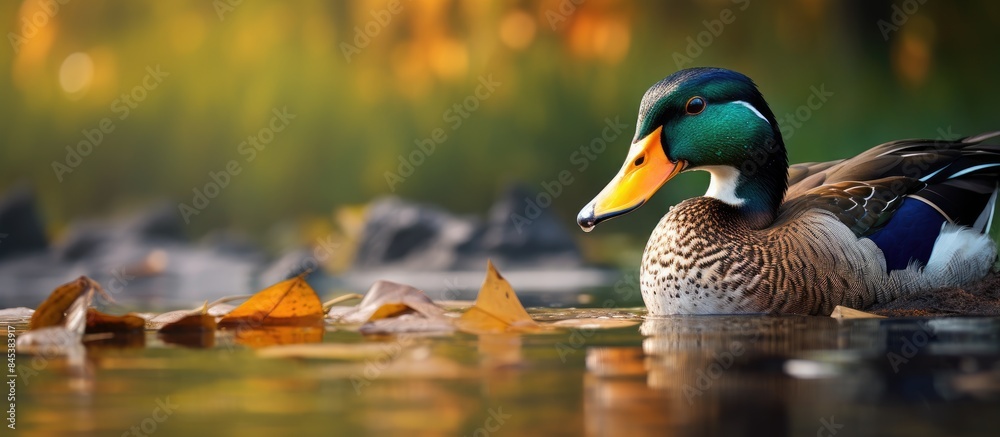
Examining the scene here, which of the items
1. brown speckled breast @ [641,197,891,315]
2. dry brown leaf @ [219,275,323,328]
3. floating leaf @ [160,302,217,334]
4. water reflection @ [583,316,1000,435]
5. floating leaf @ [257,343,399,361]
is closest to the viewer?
water reflection @ [583,316,1000,435]

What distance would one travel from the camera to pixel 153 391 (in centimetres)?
181

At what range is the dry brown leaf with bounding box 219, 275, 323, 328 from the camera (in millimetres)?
2908

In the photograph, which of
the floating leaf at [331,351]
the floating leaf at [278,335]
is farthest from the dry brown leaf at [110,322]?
the floating leaf at [331,351]

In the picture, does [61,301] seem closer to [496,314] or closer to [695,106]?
[496,314]

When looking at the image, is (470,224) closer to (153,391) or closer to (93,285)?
(93,285)

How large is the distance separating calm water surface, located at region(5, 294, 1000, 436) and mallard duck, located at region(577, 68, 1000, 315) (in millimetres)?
411

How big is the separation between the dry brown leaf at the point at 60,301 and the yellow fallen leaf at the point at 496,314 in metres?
0.87

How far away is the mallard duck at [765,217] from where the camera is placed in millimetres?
3027

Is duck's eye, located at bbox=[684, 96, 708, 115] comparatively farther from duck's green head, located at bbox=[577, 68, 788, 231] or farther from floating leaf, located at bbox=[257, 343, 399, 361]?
floating leaf, located at bbox=[257, 343, 399, 361]

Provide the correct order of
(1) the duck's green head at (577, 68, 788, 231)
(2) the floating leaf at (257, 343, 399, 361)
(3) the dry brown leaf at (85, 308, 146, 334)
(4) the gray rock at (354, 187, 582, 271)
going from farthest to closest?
(4) the gray rock at (354, 187, 582, 271), (1) the duck's green head at (577, 68, 788, 231), (3) the dry brown leaf at (85, 308, 146, 334), (2) the floating leaf at (257, 343, 399, 361)

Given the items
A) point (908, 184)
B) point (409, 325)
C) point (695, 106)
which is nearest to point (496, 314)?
point (409, 325)

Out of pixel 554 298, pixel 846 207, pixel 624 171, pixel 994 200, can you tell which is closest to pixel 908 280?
pixel 846 207

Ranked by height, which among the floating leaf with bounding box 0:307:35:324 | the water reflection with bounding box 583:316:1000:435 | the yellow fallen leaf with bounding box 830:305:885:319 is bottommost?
the water reflection with bounding box 583:316:1000:435

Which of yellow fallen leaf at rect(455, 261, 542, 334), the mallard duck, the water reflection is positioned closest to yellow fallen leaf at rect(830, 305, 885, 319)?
the mallard duck
